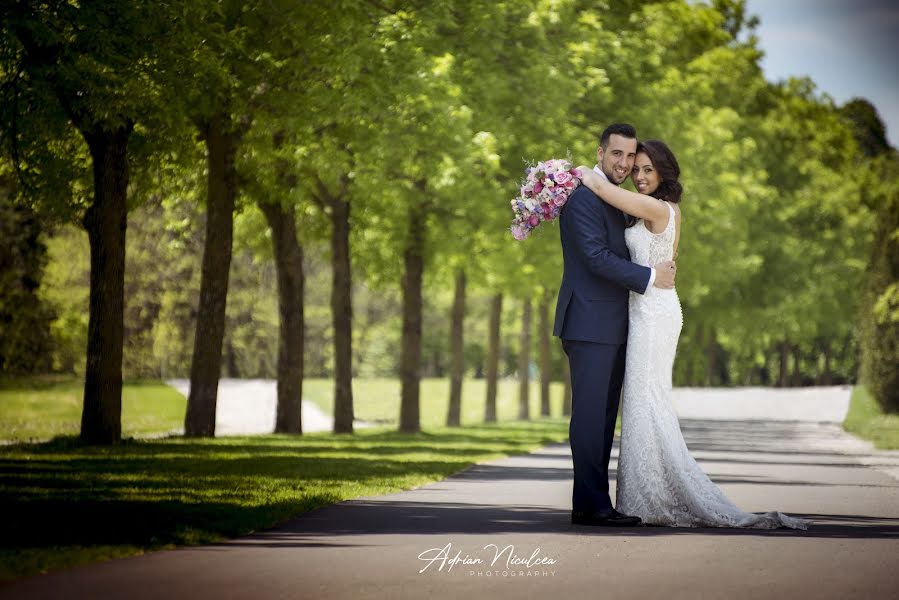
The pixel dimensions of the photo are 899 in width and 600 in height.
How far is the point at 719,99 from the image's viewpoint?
54312 mm

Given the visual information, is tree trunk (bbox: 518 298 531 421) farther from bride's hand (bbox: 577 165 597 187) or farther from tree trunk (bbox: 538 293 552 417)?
bride's hand (bbox: 577 165 597 187)

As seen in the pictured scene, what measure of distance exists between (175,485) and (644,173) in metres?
5.53

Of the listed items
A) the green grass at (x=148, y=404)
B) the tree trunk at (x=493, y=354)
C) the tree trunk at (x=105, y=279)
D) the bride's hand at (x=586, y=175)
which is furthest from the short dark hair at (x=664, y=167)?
the tree trunk at (x=493, y=354)

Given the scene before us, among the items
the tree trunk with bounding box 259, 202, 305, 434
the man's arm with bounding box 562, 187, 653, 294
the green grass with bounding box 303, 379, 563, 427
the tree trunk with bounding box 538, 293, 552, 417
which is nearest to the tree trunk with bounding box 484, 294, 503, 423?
the tree trunk with bounding box 538, 293, 552, 417

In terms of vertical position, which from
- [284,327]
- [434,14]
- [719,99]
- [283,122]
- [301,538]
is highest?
[719,99]

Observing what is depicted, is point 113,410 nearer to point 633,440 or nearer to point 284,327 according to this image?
point 284,327

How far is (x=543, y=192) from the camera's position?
1062 cm

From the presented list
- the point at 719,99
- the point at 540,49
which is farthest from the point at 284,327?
the point at 719,99

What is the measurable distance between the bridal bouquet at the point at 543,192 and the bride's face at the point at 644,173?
402mm

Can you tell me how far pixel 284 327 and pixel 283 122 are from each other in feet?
25.0

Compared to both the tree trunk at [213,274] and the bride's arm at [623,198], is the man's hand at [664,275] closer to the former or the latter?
the bride's arm at [623,198]

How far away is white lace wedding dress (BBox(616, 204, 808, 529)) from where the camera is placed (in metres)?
10.2

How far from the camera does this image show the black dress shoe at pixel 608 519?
9.97 metres

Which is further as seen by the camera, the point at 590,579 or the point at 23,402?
the point at 23,402
